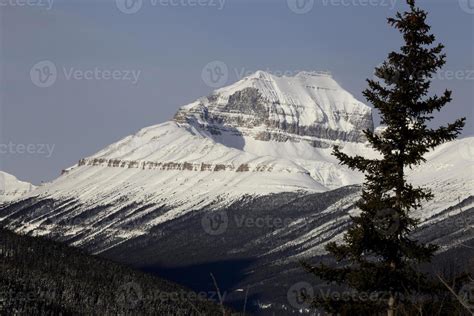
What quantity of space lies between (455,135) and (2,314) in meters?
164

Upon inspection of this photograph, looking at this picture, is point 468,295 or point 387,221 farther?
point 387,221

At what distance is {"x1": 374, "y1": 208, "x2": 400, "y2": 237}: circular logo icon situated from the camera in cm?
4369

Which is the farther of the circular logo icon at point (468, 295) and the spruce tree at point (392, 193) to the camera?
the spruce tree at point (392, 193)

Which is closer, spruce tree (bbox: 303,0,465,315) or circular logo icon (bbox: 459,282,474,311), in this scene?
circular logo icon (bbox: 459,282,474,311)

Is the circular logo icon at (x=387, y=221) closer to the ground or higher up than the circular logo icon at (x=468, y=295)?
higher up

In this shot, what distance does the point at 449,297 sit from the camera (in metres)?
42.3

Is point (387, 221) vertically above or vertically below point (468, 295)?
above

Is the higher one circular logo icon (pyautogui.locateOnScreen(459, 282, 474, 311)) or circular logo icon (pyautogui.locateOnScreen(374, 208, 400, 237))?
circular logo icon (pyautogui.locateOnScreen(374, 208, 400, 237))

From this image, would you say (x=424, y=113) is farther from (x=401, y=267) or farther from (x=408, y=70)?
(x=401, y=267)

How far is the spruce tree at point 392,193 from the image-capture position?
4325 cm

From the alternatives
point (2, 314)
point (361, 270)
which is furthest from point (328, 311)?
point (2, 314)

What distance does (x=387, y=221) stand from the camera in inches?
1730

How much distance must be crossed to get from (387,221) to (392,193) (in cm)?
154

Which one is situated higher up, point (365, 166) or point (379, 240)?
point (365, 166)
